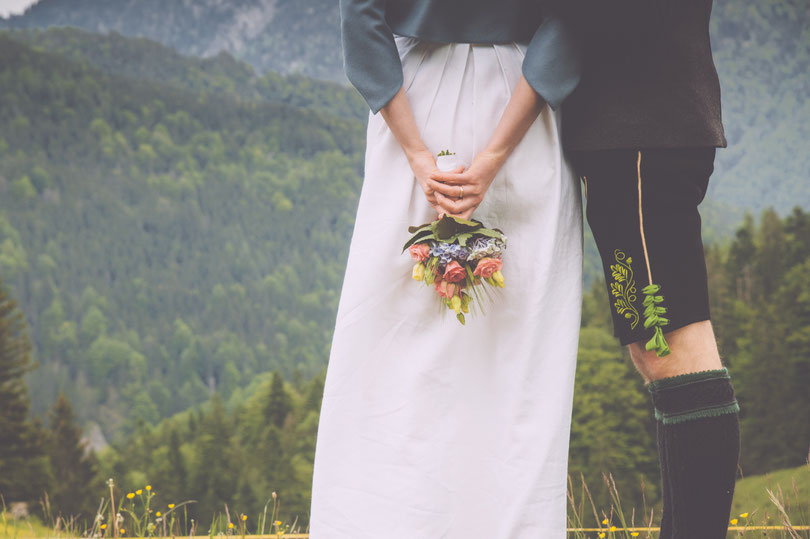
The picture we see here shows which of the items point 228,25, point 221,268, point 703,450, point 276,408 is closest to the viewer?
point 703,450

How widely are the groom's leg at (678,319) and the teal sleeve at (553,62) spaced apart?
0.15m

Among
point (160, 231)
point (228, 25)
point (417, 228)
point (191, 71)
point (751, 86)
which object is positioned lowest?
point (417, 228)

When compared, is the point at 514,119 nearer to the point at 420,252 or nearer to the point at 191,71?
the point at 420,252

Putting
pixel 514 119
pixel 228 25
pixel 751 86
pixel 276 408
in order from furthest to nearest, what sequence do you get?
pixel 228 25
pixel 751 86
pixel 276 408
pixel 514 119

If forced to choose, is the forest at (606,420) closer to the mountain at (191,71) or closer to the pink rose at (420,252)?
the pink rose at (420,252)

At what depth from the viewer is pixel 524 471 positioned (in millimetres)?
1358

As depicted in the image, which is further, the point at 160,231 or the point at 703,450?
the point at 160,231

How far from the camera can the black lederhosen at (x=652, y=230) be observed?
1.27 meters

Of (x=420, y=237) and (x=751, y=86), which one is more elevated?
(x=751, y=86)

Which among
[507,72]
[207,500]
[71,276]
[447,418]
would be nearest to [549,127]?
[507,72]

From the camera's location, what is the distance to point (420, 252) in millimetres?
1312

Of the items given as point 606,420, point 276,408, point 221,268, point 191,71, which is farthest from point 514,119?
point 191,71

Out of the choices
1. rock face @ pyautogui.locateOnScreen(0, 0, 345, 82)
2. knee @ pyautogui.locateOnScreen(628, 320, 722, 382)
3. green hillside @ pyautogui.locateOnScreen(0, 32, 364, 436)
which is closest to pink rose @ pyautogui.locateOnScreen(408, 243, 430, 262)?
knee @ pyautogui.locateOnScreen(628, 320, 722, 382)

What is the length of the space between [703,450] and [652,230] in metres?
0.36
